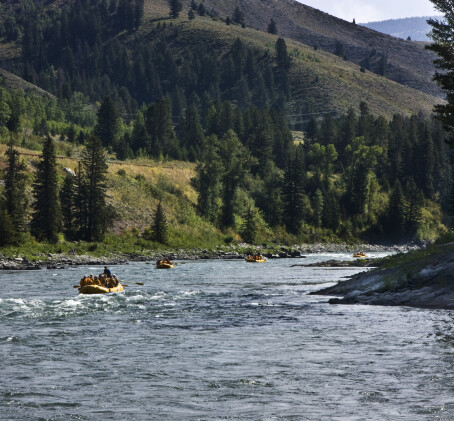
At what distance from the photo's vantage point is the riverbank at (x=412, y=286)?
1375 inches

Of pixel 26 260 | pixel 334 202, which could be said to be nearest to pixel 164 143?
pixel 334 202

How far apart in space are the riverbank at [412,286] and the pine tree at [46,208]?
165 feet

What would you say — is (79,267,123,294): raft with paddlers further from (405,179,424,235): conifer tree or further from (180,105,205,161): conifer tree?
(180,105,205,161): conifer tree

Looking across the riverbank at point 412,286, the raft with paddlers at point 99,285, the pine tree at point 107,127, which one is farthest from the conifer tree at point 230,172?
the riverbank at point 412,286

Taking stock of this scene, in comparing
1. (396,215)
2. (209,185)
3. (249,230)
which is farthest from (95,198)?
(396,215)

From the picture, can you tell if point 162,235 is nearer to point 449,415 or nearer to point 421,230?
point 421,230

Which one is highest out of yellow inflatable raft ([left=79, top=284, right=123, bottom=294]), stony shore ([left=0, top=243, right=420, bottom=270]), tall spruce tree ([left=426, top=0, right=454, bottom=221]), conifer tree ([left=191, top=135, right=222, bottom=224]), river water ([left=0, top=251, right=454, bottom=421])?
tall spruce tree ([left=426, top=0, right=454, bottom=221])

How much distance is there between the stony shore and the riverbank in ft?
124

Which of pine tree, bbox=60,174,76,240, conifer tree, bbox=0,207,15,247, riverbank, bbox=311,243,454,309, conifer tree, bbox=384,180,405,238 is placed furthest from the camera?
conifer tree, bbox=384,180,405,238

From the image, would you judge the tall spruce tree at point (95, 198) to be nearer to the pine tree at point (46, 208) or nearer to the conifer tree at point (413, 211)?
the pine tree at point (46, 208)

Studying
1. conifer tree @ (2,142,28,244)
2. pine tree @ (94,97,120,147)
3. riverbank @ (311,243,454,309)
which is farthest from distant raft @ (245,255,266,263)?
pine tree @ (94,97,120,147)

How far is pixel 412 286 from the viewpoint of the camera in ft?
122

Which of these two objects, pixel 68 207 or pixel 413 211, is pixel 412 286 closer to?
pixel 68 207

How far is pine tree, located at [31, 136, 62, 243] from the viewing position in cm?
8419
